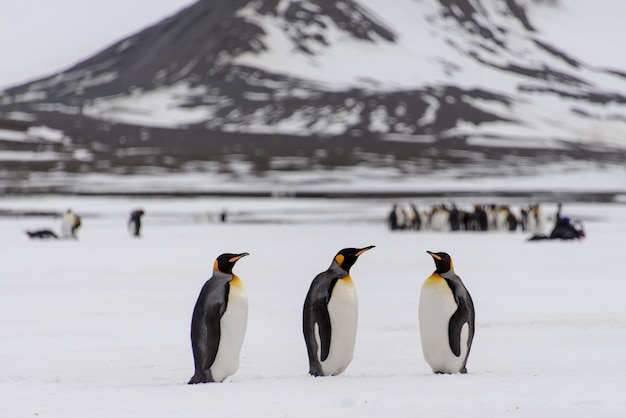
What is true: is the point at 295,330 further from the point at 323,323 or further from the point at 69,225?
the point at 69,225

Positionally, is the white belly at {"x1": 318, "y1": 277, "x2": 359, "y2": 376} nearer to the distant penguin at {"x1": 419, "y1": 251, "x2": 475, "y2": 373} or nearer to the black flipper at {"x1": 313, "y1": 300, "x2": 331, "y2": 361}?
the black flipper at {"x1": 313, "y1": 300, "x2": 331, "y2": 361}

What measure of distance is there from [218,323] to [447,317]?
151cm

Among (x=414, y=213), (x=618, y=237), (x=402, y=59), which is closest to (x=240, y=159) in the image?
(x=414, y=213)

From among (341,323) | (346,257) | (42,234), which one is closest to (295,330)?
(341,323)

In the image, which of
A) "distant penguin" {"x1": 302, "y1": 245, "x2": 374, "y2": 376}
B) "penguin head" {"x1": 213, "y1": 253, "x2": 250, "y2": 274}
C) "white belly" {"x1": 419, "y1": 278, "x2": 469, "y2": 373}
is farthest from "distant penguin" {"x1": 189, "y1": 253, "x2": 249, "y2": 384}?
"white belly" {"x1": 419, "y1": 278, "x2": 469, "y2": 373}

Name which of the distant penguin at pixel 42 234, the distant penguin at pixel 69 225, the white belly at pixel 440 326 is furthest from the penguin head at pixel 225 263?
the distant penguin at pixel 69 225

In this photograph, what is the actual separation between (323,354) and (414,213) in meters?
22.9

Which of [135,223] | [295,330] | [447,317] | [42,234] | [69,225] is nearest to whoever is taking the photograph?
[447,317]

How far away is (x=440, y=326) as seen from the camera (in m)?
6.77

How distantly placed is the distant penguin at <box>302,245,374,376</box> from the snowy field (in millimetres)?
213

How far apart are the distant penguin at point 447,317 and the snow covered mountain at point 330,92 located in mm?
63554

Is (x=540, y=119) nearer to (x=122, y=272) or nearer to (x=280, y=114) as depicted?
(x=280, y=114)

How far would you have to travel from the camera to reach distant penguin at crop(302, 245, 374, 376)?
6.61 metres

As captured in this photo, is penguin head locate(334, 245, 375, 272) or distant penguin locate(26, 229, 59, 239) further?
distant penguin locate(26, 229, 59, 239)
